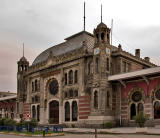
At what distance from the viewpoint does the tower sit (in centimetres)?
5266

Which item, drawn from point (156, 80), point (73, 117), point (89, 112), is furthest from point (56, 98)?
point (156, 80)

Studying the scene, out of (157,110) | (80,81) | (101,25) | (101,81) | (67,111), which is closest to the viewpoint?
(157,110)

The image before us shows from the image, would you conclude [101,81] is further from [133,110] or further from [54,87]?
[54,87]

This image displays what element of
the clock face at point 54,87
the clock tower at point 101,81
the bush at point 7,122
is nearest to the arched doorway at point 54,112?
the clock face at point 54,87

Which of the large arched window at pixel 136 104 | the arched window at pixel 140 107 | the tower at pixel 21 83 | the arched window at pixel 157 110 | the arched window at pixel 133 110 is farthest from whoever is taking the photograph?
the tower at pixel 21 83

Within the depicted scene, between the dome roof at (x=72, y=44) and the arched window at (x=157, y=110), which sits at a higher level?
the dome roof at (x=72, y=44)

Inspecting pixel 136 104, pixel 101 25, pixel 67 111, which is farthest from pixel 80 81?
pixel 136 104

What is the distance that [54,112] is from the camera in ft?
144

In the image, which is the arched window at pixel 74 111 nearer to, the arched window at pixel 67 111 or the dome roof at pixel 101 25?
the arched window at pixel 67 111

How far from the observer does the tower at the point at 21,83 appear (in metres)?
Result: 52.7

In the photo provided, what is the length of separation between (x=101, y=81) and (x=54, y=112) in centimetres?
1298

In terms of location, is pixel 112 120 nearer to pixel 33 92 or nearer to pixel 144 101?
pixel 144 101

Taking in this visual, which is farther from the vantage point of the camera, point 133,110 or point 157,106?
point 133,110

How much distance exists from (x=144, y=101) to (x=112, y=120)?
202 inches
